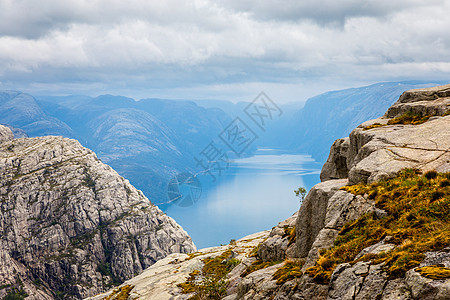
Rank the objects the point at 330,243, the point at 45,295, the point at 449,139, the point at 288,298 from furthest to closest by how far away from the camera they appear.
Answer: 1. the point at 45,295
2. the point at 449,139
3. the point at 330,243
4. the point at 288,298

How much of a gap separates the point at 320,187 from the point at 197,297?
28515 mm

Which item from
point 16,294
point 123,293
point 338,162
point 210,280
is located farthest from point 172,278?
point 16,294

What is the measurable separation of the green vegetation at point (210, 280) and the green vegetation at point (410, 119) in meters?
27.7

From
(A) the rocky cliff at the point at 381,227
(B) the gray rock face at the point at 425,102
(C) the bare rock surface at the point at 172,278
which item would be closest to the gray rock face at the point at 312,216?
(A) the rocky cliff at the point at 381,227

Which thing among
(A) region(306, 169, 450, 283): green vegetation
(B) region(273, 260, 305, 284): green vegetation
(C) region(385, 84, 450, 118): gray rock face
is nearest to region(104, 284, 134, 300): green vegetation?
(B) region(273, 260, 305, 284): green vegetation

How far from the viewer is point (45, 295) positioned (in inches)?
7367

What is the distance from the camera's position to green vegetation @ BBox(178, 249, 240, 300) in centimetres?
3784

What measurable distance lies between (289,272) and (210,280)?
3133 cm

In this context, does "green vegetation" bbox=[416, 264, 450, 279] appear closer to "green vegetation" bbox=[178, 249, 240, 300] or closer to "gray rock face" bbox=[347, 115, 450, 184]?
"gray rock face" bbox=[347, 115, 450, 184]

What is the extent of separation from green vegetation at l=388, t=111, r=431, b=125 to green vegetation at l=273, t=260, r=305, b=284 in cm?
1964

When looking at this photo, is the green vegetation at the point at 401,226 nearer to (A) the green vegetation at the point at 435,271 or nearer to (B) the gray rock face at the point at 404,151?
(A) the green vegetation at the point at 435,271

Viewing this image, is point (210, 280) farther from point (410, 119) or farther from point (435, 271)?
point (435, 271)

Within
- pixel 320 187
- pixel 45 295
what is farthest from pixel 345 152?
pixel 45 295

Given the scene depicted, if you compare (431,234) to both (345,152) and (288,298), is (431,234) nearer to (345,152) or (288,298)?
(288,298)
